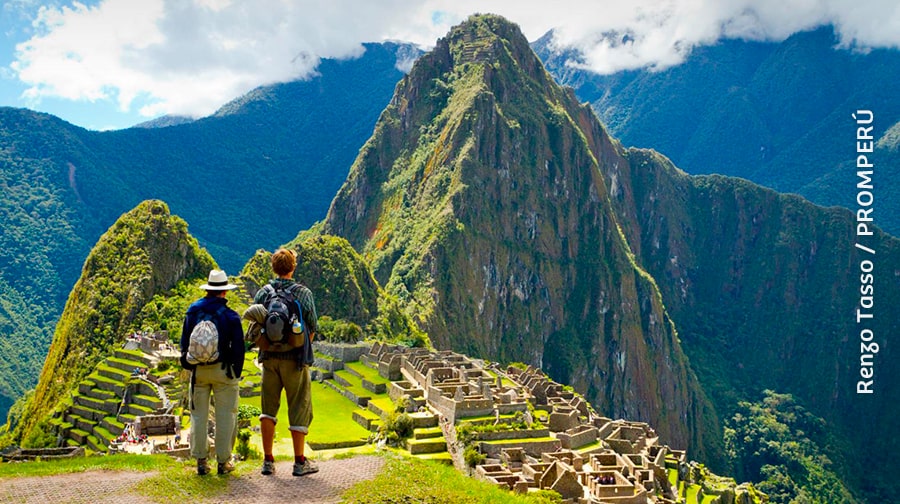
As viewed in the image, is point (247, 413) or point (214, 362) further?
point (247, 413)

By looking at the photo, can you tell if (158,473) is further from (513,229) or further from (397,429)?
(513,229)

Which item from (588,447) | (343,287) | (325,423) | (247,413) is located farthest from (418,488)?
(343,287)

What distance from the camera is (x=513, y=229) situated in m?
170

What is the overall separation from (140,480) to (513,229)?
153146mm

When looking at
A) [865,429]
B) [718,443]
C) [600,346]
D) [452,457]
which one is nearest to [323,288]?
[452,457]

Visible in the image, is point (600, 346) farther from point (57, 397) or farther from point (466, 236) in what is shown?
point (57, 397)

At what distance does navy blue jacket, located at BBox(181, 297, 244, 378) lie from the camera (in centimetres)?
1681

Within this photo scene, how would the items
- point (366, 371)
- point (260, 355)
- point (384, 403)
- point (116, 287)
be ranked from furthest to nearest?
1. point (116, 287)
2. point (366, 371)
3. point (384, 403)
4. point (260, 355)

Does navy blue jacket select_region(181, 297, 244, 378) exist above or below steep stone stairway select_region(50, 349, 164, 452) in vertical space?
above

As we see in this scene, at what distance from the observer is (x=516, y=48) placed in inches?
7402

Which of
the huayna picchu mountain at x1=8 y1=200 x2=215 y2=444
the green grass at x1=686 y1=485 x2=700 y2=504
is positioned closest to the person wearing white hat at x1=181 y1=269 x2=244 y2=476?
the green grass at x1=686 y1=485 x2=700 y2=504

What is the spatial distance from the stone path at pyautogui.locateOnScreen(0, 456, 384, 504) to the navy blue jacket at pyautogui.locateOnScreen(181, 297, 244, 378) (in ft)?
7.32

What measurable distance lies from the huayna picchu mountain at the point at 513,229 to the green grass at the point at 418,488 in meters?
125

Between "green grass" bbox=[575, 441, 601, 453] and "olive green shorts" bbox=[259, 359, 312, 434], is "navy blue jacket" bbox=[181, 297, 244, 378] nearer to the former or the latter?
"olive green shorts" bbox=[259, 359, 312, 434]
